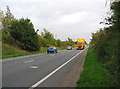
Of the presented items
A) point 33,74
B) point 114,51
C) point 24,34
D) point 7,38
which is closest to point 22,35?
point 24,34

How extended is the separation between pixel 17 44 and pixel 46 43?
17.3 m

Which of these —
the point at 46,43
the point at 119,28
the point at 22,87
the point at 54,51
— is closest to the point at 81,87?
the point at 22,87

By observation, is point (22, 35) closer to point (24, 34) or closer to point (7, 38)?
point (24, 34)

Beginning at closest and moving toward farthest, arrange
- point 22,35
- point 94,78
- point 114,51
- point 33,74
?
1. point 94,78
2. point 114,51
3. point 33,74
4. point 22,35

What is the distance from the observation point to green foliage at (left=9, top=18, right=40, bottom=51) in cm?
3208

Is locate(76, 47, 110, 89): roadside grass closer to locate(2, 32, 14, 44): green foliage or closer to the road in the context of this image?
the road

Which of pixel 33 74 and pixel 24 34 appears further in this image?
pixel 24 34

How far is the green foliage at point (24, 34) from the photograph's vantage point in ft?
105

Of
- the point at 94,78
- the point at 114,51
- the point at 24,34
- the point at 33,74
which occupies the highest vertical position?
the point at 24,34

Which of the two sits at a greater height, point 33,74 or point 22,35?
point 22,35

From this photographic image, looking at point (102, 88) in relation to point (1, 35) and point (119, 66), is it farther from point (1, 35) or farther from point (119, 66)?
point (1, 35)

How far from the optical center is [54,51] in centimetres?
3312

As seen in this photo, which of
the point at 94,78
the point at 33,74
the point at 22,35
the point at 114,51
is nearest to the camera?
the point at 94,78

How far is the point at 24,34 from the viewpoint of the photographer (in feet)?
105
